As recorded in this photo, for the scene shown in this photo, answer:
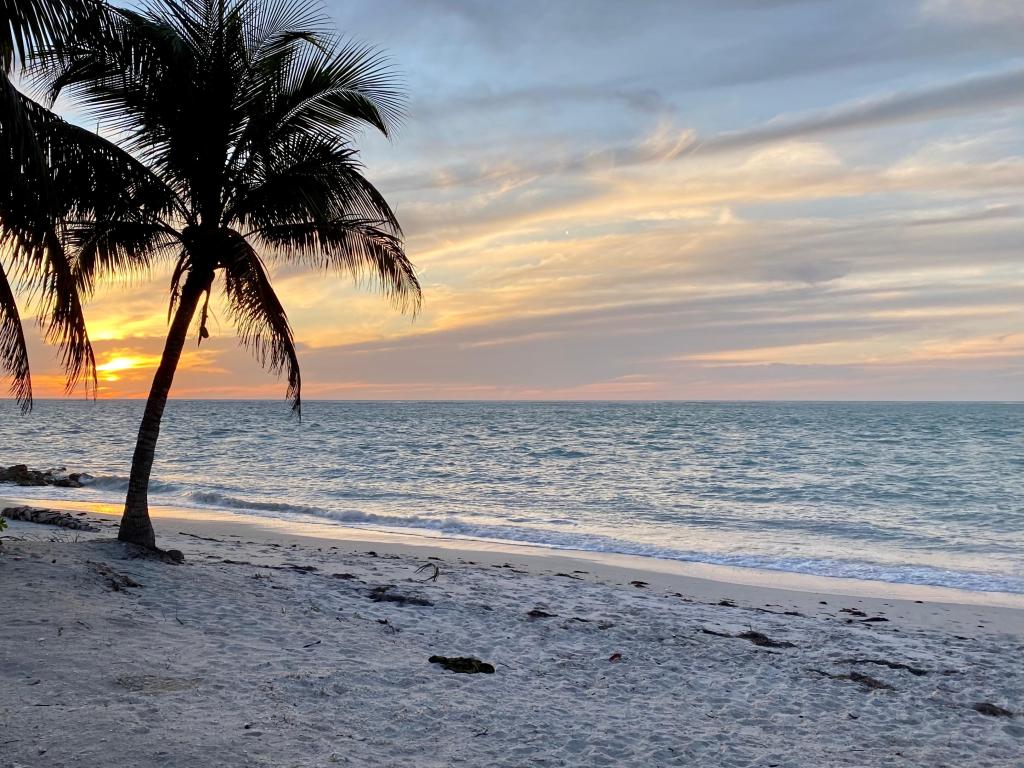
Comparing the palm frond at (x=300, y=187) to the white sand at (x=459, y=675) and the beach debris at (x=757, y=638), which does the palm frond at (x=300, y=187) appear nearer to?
the white sand at (x=459, y=675)

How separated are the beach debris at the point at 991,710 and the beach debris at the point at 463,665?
3.94m

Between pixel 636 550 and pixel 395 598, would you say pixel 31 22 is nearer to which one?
pixel 395 598

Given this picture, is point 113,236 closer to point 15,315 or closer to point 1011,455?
point 15,315

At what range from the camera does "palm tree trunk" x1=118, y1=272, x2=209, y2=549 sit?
9.86 metres

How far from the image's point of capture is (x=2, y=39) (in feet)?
19.9

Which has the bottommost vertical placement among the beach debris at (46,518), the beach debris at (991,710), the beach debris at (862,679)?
the beach debris at (862,679)

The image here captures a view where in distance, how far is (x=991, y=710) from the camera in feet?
20.6

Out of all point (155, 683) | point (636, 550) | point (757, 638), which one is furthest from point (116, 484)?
point (757, 638)

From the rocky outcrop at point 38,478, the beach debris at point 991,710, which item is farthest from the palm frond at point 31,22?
the rocky outcrop at point 38,478

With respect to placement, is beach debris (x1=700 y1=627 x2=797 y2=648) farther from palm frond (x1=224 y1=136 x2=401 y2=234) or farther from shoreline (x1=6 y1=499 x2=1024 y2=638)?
palm frond (x1=224 y1=136 x2=401 y2=234)

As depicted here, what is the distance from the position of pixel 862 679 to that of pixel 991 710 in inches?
39.7

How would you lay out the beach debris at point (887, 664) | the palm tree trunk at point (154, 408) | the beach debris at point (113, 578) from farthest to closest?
the palm tree trunk at point (154, 408), the beach debris at point (113, 578), the beach debris at point (887, 664)

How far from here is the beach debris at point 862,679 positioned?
6.80 metres

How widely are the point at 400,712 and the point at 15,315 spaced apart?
229 inches
